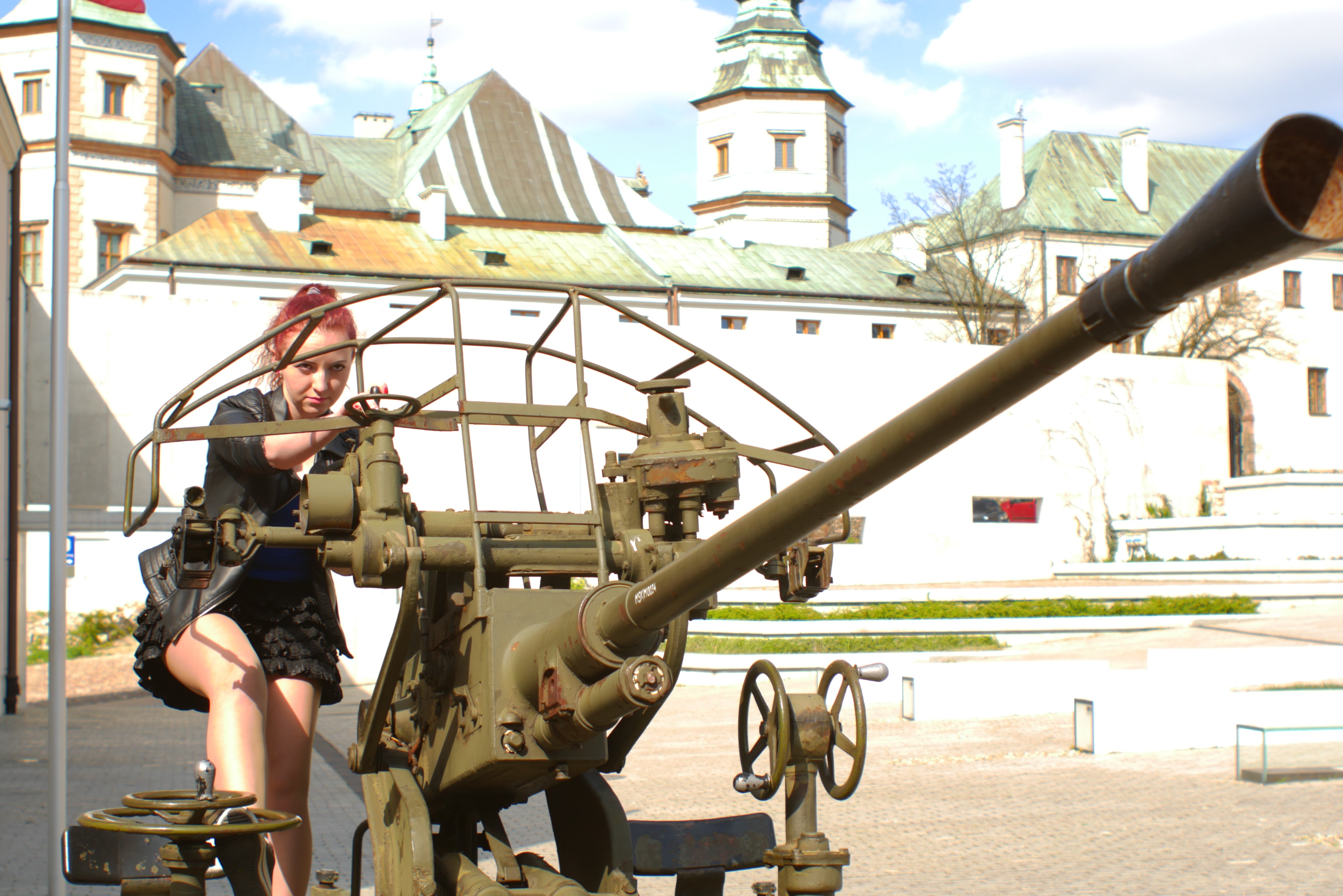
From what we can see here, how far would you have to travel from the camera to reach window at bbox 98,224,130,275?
47156mm

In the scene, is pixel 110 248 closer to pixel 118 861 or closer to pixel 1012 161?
pixel 1012 161

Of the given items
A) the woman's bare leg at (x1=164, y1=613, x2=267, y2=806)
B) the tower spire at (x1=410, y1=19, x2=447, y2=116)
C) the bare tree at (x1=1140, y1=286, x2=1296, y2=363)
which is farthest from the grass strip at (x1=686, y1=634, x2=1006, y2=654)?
the tower spire at (x1=410, y1=19, x2=447, y2=116)

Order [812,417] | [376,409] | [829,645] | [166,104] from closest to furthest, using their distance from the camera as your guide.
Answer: [376,409], [829,645], [812,417], [166,104]

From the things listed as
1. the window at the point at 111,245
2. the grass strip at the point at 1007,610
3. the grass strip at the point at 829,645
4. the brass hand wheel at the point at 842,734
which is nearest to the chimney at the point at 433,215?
the window at the point at 111,245

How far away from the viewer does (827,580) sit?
3871 millimetres

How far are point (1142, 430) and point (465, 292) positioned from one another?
1910cm

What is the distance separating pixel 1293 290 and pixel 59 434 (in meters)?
54.0

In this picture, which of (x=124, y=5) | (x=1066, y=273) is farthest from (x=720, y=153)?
(x=124, y=5)

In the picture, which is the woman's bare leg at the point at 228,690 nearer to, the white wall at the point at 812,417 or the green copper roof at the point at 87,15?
the white wall at the point at 812,417

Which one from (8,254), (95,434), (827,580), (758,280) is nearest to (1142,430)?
(758,280)

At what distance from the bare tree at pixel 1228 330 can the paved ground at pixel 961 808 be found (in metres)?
36.5

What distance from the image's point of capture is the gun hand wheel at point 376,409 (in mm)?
3400

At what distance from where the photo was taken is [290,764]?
3.96m

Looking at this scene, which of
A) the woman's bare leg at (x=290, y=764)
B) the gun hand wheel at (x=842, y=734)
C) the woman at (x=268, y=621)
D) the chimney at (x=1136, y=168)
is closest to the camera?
the gun hand wheel at (x=842, y=734)
